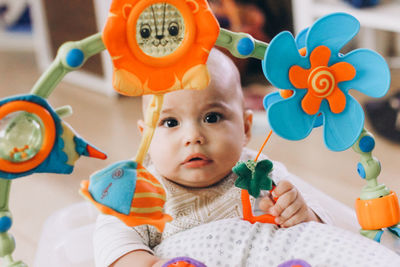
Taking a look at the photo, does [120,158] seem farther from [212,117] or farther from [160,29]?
[160,29]

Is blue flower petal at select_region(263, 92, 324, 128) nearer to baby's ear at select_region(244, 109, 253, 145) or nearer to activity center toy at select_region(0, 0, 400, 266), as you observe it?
activity center toy at select_region(0, 0, 400, 266)

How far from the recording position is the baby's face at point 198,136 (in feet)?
2.14

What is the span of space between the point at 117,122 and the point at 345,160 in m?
0.64

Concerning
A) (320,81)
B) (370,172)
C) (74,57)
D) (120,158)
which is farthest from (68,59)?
(120,158)

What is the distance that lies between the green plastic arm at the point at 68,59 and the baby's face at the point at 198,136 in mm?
188

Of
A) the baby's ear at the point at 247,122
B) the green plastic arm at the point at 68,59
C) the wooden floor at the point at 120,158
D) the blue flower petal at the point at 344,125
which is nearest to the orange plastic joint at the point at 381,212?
the blue flower petal at the point at 344,125

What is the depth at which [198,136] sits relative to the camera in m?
0.65

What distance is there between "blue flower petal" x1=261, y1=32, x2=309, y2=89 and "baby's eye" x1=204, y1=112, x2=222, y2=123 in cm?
17

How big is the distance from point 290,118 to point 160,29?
5.8 inches

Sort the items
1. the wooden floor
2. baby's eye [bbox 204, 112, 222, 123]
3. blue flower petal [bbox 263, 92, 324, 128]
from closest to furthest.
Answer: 1. blue flower petal [bbox 263, 92, 324, 128]
2. baby's eye [bbox 204, 112, 222, 123]
3. the wooden floor

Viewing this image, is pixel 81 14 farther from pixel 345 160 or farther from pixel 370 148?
pixel 370 148

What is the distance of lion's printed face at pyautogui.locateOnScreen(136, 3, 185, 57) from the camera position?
47cm

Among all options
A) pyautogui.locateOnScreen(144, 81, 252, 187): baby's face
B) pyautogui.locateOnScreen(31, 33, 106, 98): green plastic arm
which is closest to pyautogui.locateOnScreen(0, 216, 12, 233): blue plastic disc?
pyautogui.locateOnScreen(31, 33, 106, 98): green plastic arm

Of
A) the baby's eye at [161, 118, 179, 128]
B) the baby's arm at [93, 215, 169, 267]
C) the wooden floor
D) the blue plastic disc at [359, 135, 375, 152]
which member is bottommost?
the wooden floor
